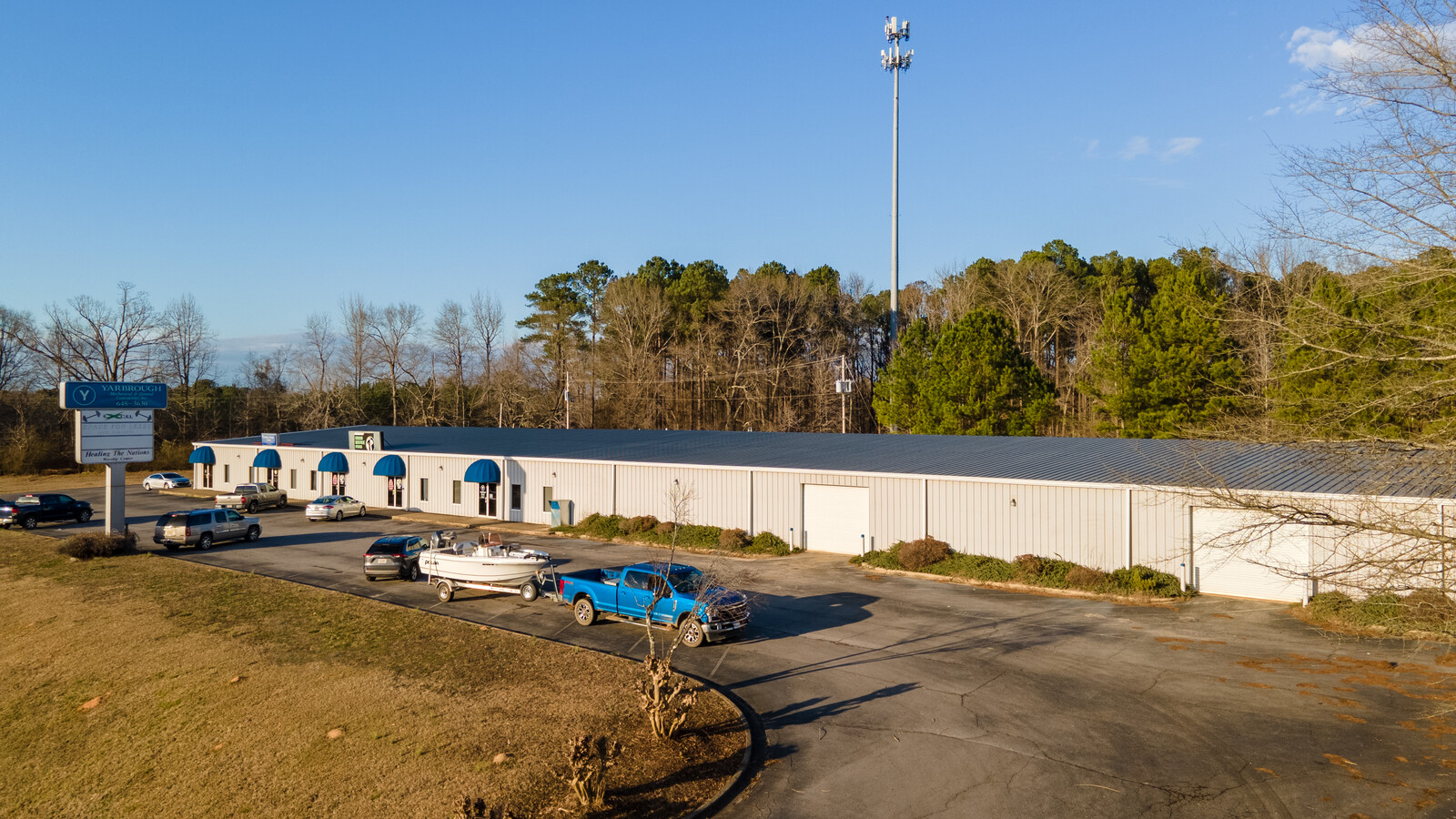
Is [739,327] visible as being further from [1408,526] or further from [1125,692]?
[1408,526]

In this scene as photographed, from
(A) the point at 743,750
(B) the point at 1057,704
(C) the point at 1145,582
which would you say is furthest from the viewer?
(C) the point at 1145,582

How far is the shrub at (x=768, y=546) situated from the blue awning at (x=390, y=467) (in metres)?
23.0

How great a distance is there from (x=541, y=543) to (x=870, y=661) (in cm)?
1899

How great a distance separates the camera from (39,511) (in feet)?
127

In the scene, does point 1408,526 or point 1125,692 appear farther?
point 1125,692

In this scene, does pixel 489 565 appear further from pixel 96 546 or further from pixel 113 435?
pixel 113 435

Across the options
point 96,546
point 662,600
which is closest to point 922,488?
point 662,600

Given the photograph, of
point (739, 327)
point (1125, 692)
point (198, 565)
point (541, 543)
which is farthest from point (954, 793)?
point (739, 327)

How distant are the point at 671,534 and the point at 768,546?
424 centimetres

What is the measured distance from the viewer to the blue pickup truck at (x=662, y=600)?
16.9m

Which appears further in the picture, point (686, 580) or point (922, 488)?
point (922, 488)

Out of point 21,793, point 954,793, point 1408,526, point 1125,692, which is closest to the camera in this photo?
point 1408,526

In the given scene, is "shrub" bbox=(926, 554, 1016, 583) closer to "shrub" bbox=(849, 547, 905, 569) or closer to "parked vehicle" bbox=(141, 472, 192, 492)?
"shrub" bbox=(849, 547, 905, 569)

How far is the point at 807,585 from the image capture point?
23.4m
